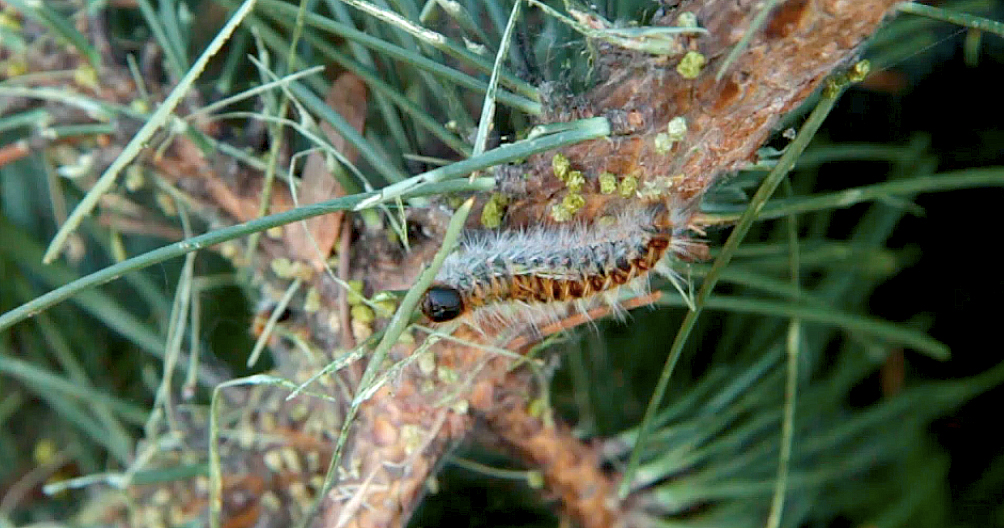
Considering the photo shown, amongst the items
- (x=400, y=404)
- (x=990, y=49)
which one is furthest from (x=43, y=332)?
(x=990, y=49)

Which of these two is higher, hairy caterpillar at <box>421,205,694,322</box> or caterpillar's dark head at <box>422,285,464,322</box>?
hairy caterpillar at <box>421,205,694,322</box>

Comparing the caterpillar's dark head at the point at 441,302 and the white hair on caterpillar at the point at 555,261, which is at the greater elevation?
the white hair on caterpillar at the point at 555,261

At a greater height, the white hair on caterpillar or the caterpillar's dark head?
the white hair on caterpillar

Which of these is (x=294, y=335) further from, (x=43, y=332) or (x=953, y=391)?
(x=953, y=391)
